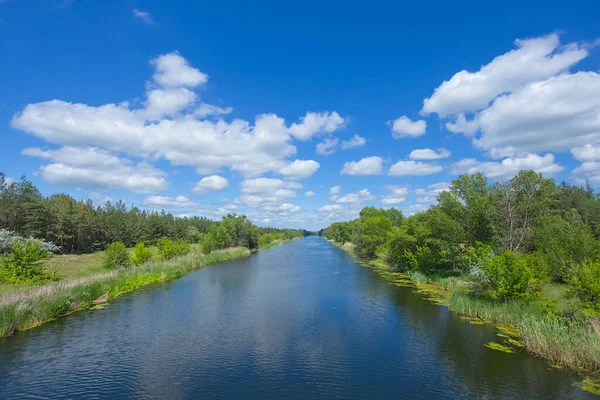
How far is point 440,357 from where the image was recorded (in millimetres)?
19156

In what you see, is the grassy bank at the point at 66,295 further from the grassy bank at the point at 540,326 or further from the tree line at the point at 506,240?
the tree line at the point at 506,240

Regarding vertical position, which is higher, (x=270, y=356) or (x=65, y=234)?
(x=65, y=234)

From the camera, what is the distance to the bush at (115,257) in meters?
46.6

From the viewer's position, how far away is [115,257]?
1844 inches

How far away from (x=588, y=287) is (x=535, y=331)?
3699 millimetres

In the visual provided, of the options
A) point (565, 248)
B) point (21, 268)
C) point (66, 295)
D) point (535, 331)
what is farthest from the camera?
point (21, 268)

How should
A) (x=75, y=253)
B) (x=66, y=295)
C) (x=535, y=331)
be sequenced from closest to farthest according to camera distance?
(x=535, y=331) < (x=66, y=295) < (x=75, y=253)

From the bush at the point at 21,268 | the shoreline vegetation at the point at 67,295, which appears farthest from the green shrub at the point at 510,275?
the bush at the point at 21,268

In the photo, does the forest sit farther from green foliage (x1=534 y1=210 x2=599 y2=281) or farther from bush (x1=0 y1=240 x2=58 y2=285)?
green foliage (x1=534 y1=210 x2=599 y2=281)

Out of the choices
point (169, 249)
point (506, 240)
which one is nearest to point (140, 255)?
point (169, 249)

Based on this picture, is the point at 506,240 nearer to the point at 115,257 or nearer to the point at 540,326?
Answer: the point at 540,326

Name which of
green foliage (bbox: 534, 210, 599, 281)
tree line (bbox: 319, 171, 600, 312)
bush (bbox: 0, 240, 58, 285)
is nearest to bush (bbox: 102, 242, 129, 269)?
bush (bbox: 0, 240, 58, 285)

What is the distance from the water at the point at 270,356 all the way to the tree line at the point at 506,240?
481cm

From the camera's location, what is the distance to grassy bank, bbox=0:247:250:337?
23375 mm
